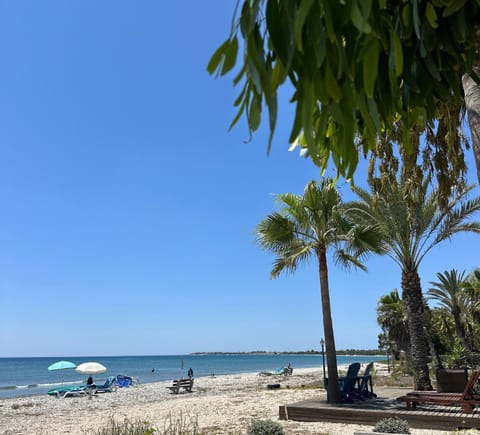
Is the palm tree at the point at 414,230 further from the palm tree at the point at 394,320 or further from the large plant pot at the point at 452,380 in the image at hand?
the palm tree at the point at 394,320

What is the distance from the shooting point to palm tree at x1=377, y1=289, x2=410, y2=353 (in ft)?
119

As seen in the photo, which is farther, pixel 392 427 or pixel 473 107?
pixel 392 427

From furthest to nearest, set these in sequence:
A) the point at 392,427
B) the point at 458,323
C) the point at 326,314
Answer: the point at 458,323
the point at 326,314
the point at 392,427

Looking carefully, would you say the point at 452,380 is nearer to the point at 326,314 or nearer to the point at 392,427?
the point at 326,314

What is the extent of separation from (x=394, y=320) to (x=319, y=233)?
27.8 meters

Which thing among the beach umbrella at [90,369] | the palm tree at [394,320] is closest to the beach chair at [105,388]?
the beach umbrella at [90,369]

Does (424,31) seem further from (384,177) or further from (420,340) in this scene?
(420,340)

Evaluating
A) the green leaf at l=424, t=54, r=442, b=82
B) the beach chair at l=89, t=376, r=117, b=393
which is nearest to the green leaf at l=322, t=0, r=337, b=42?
the green leaf at l=424, t=54, r=442, b=82

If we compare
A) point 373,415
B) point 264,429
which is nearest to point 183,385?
point 373,415

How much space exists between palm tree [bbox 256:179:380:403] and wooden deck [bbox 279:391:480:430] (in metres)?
2.00

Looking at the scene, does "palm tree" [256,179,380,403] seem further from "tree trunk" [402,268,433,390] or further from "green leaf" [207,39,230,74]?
"green leaf" [207,39,230,74]

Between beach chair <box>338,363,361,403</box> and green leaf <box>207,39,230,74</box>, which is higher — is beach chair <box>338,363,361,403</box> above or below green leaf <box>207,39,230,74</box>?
below

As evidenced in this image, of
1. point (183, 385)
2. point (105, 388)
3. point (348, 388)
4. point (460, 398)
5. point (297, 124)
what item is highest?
point (297, 124)

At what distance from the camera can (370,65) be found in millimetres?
1347
